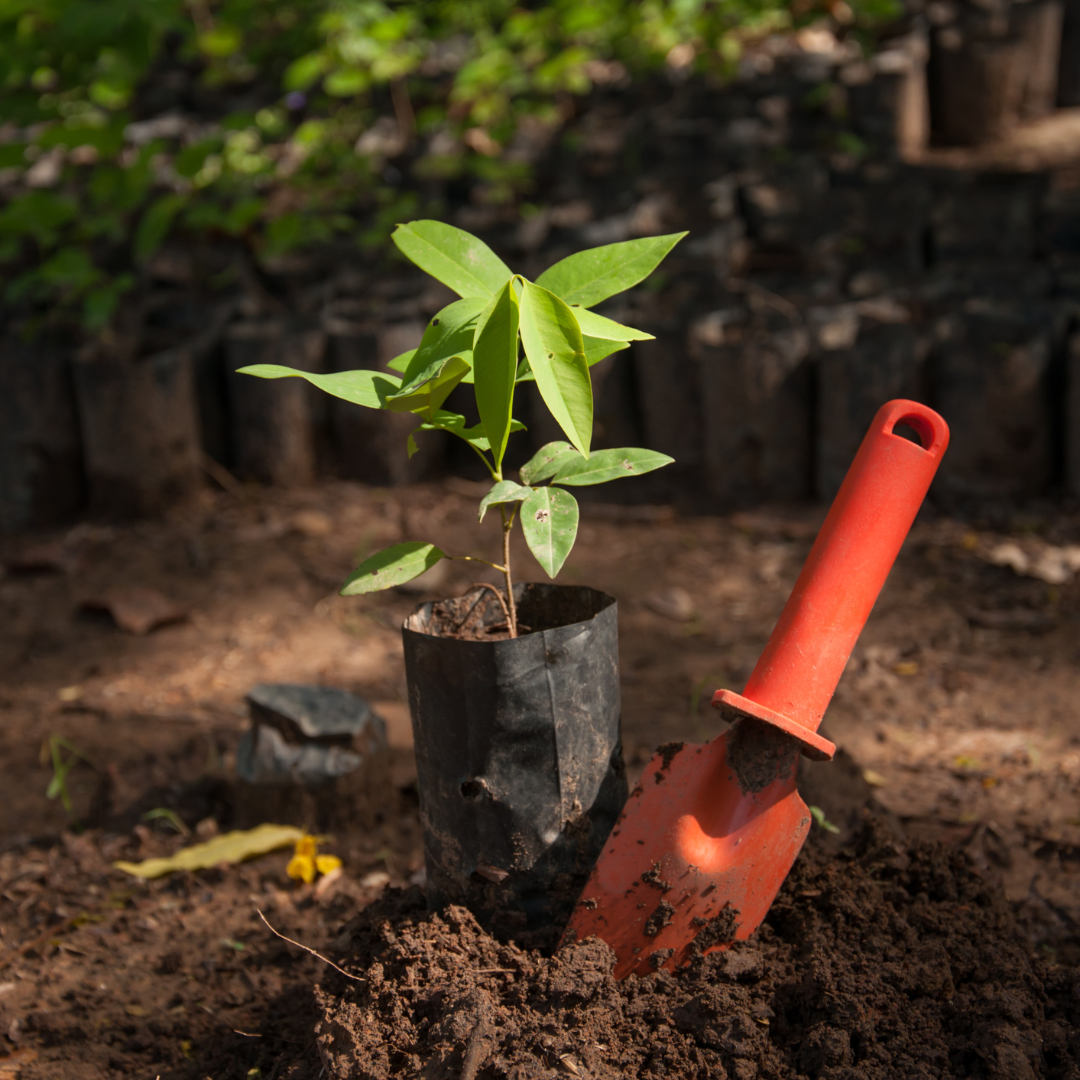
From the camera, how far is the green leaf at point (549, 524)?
1074mm

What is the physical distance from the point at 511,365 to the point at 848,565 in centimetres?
49

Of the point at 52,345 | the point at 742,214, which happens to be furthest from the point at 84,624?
the point at 742,214

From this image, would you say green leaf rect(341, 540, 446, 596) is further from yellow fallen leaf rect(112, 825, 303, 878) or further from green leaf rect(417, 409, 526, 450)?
yellow fallen leaf rect(112, 825, 303, 878)

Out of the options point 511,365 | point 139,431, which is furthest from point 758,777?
point 139,431

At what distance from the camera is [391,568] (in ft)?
3.94

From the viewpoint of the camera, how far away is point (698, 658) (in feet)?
8.43

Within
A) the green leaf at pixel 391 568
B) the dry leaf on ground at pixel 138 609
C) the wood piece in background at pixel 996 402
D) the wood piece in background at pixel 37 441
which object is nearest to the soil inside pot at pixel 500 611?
the green leaf at pixel 391 568

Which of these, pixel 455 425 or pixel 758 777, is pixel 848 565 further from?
pixel 455 425

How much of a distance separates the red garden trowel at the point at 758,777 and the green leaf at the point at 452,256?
47 centimetres

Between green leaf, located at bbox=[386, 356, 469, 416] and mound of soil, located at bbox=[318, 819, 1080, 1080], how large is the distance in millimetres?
610

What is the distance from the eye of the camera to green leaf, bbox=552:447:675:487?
1.18 metres

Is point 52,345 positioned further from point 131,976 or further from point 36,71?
point 131,976

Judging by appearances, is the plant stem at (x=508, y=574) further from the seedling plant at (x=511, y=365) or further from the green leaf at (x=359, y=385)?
the green leaf at (x=359, y=385)

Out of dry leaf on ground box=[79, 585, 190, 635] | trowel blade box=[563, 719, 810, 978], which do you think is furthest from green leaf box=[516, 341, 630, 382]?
dry leaf on ground box=[79, 585, 190, 635]
